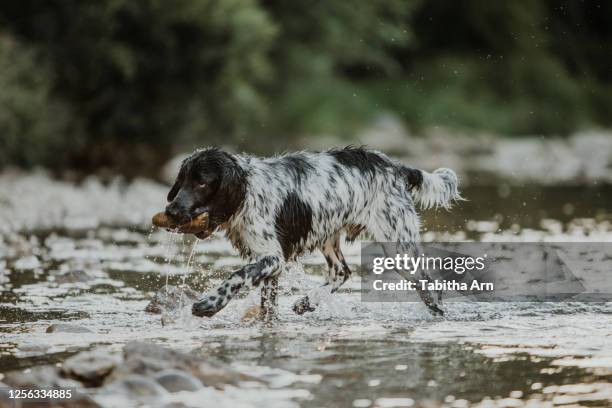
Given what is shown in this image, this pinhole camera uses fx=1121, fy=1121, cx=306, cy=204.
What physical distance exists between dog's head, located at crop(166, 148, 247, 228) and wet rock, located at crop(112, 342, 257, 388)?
1.53 metres

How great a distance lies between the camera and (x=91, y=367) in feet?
17.7

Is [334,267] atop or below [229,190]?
below

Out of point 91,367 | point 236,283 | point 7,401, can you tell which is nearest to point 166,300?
point 236,283

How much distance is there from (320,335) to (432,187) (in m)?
2.06

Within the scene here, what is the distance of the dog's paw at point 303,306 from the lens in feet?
25.7

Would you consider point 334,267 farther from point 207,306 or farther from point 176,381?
point 176,381

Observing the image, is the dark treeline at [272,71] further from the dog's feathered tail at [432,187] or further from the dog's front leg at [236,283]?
the dog's front leg at [236,283]

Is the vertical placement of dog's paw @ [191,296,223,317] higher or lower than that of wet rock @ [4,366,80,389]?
higher

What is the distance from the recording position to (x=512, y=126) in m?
37.8

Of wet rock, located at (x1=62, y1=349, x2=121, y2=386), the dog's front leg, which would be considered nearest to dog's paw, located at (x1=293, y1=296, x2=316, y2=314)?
the dog's front leg

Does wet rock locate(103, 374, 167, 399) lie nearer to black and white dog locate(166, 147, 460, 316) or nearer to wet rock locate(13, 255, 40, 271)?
black and white dog locate(166, 147, 460, 316)

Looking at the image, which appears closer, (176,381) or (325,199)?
(176,381)

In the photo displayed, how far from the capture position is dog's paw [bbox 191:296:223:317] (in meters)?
7.00

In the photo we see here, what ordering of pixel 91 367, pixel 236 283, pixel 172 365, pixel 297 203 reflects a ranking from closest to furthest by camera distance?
pixel 91 367 → pixel 172 365 → pixel 236 283 → pixel 297 203
